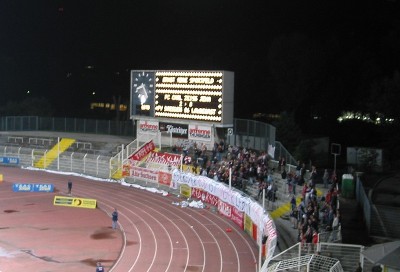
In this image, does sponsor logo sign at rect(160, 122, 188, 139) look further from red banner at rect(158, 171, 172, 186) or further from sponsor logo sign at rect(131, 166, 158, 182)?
red banner at rect(158, 171, 172, 186)

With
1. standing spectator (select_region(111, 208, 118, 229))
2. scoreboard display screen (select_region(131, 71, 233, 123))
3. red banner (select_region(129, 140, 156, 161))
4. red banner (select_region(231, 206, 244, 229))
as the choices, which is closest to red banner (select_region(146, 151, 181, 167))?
red banner (select_region(129, 140, 156, 161))

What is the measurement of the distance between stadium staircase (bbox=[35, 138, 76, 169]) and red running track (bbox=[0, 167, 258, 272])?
10.4m

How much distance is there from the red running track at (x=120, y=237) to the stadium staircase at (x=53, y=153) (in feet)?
34.2

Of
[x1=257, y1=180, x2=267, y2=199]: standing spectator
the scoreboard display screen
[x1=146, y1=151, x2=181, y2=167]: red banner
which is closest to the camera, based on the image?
[x1=257, y1=180, x2=267, y2=199]: standing spectator

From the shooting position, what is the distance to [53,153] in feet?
146

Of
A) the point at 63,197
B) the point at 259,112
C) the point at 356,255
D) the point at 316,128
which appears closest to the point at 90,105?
the point at 259,112

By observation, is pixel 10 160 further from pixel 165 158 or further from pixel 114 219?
pixel 114 219

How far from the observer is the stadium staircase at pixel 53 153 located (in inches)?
1714

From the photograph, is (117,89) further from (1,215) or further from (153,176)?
(1,215)

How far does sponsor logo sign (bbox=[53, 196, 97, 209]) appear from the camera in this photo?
29.4m

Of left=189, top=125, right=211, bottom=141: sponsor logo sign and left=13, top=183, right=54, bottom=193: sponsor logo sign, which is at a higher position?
left=189, top=125, right=211, bottom=141: sponsor logo sign

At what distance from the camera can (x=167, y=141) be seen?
129 ft

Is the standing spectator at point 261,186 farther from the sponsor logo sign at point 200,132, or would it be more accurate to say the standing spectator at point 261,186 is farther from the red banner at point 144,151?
the red banner at point 144,151

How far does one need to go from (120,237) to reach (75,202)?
288 inches
